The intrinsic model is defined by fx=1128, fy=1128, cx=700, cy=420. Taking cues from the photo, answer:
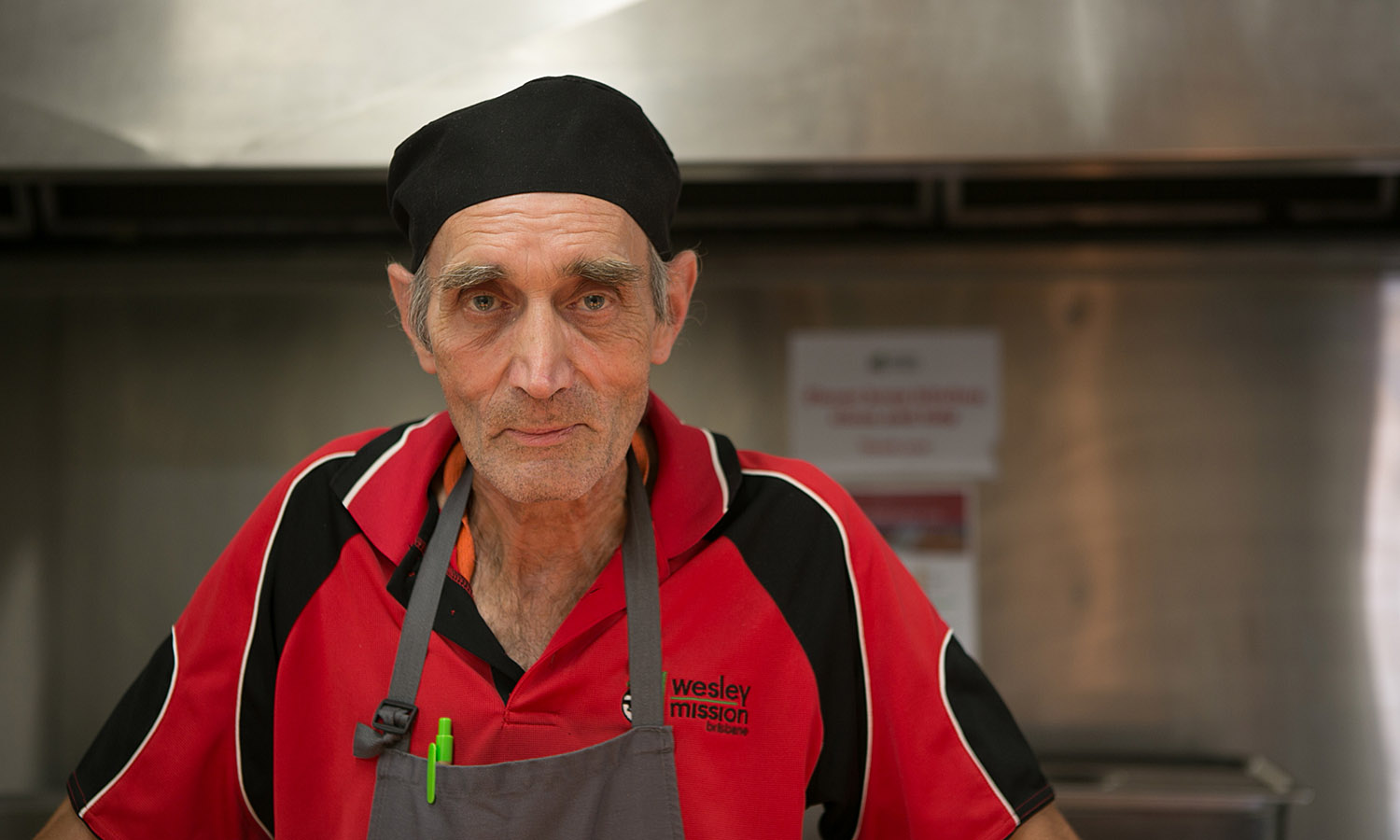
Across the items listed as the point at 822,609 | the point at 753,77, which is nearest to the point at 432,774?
the point at 822,609

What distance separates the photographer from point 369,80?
1.31m

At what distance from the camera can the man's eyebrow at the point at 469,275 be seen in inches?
33.0

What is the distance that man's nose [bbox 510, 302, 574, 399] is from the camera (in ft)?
2.73

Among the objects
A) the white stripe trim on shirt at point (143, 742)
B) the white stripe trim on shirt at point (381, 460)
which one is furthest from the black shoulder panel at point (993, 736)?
the white stripe trim on shirt at point (143, 742)

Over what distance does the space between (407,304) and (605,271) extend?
21 centimetres

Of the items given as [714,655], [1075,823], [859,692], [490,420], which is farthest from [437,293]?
[1075,823]

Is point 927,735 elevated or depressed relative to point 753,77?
depressed

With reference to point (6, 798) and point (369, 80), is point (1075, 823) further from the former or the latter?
point (6, 798)

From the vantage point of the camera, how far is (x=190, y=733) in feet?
3.14

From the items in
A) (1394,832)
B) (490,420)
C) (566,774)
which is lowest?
(1394,832)

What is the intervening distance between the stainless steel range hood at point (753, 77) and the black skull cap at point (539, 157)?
1.33 feet

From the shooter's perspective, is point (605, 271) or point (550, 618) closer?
point (605, 271)

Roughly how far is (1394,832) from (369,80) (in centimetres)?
188

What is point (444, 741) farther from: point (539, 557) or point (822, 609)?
point (822, 609)
